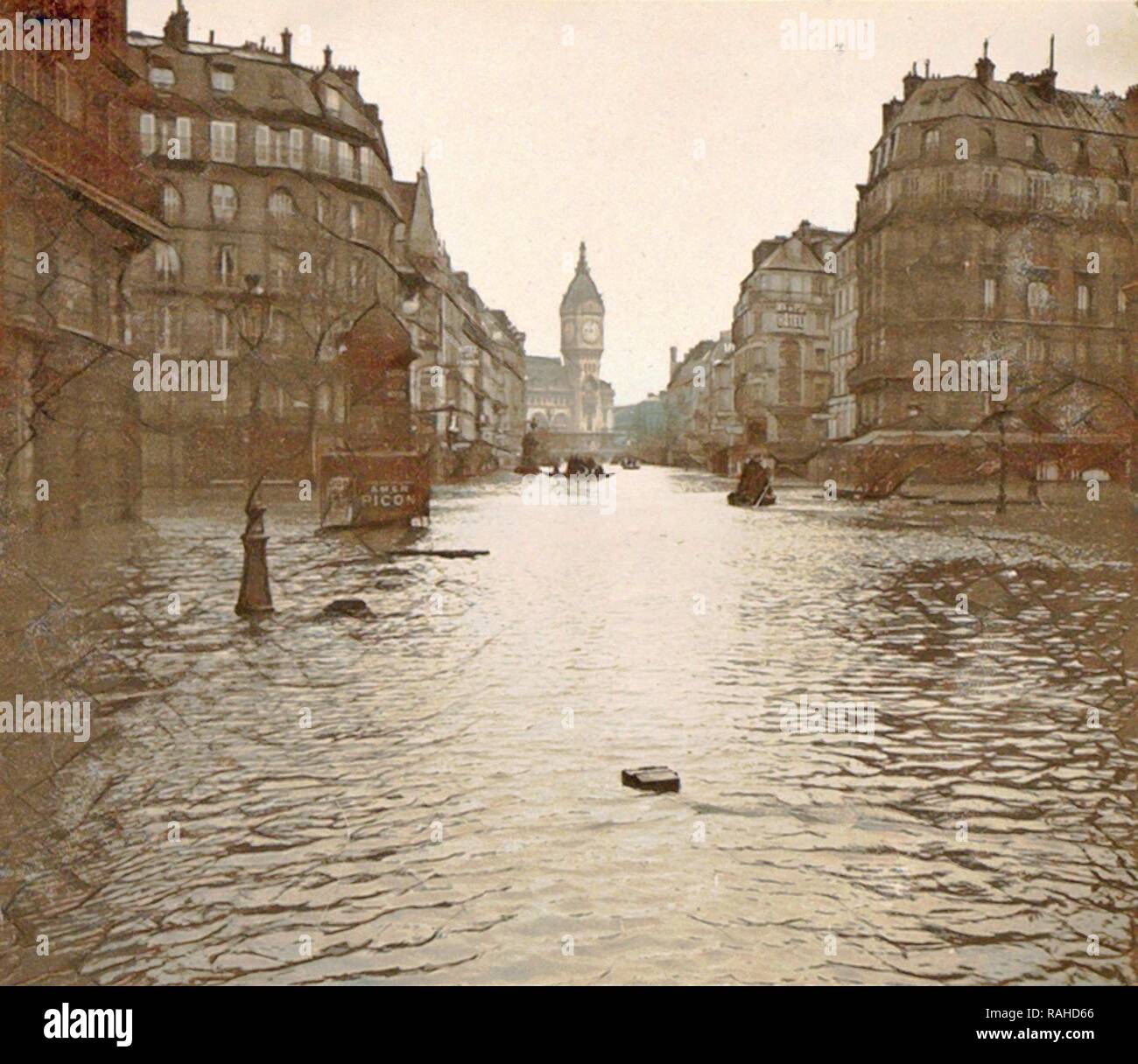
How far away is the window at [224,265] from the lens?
4372cm

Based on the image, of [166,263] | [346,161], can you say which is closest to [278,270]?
[166,263]

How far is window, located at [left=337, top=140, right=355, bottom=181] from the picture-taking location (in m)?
49.2

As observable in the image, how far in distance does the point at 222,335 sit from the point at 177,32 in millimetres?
11350

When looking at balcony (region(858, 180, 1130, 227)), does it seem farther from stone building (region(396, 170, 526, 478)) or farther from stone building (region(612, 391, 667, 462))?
stone building (region(612, 391, 667, 462))

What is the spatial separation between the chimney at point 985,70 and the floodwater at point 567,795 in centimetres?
3567

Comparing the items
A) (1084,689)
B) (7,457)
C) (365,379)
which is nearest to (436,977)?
(1084,689)

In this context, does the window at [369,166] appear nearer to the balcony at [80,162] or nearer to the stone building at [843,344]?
the stone building at [843,344]

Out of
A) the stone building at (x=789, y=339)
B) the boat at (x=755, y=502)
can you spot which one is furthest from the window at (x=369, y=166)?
the stone building at (x=789, y=339)

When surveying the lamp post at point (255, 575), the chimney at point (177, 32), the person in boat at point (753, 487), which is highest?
the chimney at point (177, 32)

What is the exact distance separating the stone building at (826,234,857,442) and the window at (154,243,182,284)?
1245 inches

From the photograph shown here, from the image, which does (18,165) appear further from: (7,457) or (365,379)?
(365,379)

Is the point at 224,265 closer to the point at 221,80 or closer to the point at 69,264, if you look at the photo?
the point at 221,80

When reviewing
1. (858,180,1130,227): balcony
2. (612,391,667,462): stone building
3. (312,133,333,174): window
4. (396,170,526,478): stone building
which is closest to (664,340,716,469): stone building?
(612,391,667,462): stone building

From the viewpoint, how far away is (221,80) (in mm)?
43688
